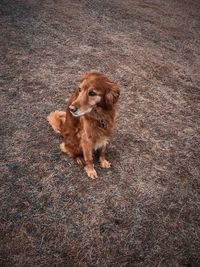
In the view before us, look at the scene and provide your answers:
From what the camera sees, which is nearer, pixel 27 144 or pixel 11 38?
pixel 27 144

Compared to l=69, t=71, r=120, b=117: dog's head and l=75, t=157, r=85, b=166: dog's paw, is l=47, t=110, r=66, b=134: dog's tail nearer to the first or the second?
l=75, t=157, r=85, b=166: dog's paw

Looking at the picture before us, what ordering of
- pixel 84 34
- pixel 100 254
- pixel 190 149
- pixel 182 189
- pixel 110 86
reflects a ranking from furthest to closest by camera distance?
pixel 84 34
pixel 190 149
pixel 182 189
pixel 110 86
pixel 100 254

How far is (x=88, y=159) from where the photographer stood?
4.02 m

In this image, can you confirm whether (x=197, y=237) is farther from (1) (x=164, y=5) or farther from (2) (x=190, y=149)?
(1) (x=164, y=5)

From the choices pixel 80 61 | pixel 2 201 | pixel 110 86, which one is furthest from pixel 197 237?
pixel 80 61

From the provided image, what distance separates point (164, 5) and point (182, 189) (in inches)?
330

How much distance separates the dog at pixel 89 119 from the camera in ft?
11.5

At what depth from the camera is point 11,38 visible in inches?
275

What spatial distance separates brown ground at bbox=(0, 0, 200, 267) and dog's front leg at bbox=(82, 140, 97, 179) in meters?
0.13

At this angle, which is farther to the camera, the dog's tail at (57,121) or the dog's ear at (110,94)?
the dog's tail at (57,121)

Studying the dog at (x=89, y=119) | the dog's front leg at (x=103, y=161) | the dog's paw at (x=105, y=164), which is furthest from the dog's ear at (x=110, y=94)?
the dog's paw at (x=105, y=164)

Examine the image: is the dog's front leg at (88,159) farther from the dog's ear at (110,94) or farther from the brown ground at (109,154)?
the dog's ear at (110,94)

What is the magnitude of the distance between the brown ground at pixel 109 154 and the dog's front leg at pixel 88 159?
126 millimetres

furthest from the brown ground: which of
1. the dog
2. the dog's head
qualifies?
the dog's head
